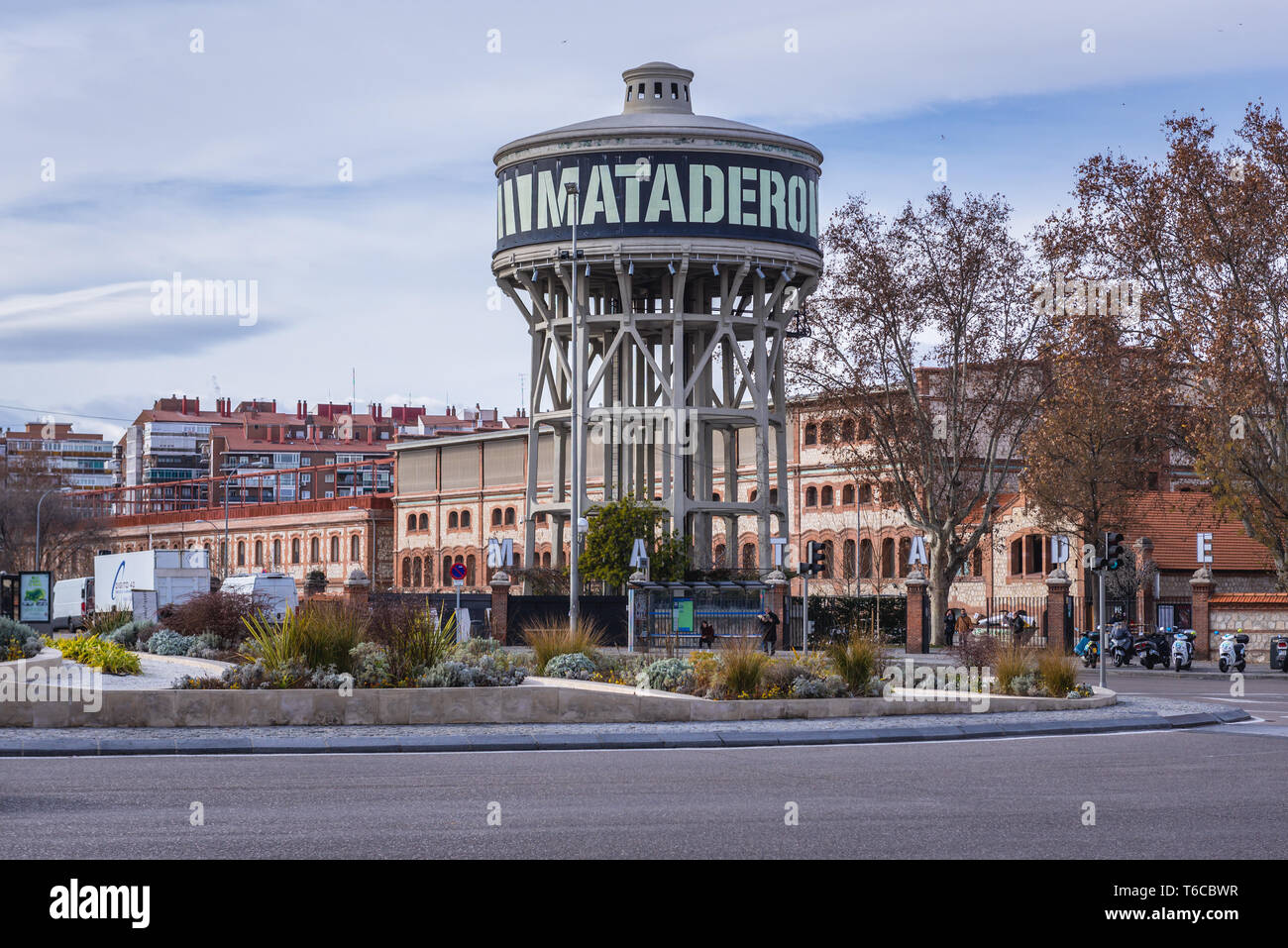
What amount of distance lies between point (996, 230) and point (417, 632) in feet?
116

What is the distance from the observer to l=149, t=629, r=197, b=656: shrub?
27.6 meters

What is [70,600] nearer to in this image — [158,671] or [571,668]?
[158,671]

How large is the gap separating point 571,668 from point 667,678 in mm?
1677

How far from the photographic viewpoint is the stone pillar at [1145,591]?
53.9 metres

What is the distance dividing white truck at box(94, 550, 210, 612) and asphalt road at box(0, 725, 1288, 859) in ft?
132

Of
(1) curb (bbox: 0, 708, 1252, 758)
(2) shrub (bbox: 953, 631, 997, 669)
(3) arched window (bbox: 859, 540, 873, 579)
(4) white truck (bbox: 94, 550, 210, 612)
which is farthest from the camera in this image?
(3) arched window (bbox: 859, 540, 873, 579)

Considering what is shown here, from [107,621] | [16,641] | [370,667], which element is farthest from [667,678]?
[107,621]

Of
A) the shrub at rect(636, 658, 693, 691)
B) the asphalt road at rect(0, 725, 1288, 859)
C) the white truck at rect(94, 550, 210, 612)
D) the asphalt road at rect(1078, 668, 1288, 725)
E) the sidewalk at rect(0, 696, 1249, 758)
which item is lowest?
the asphalt road at rect(1078, 668, 1288, 725)

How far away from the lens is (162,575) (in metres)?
56.2

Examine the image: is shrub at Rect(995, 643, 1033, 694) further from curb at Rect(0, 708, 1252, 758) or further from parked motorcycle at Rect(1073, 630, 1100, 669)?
parked motorcycle at Rect(1073, 630, 1100, 669)

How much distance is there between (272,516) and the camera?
104375 mm

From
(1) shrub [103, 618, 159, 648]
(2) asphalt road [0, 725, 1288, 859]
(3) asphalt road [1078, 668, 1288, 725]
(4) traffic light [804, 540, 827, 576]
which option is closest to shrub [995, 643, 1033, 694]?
(3) asphalt road [1078, 668, 1288, 725]
